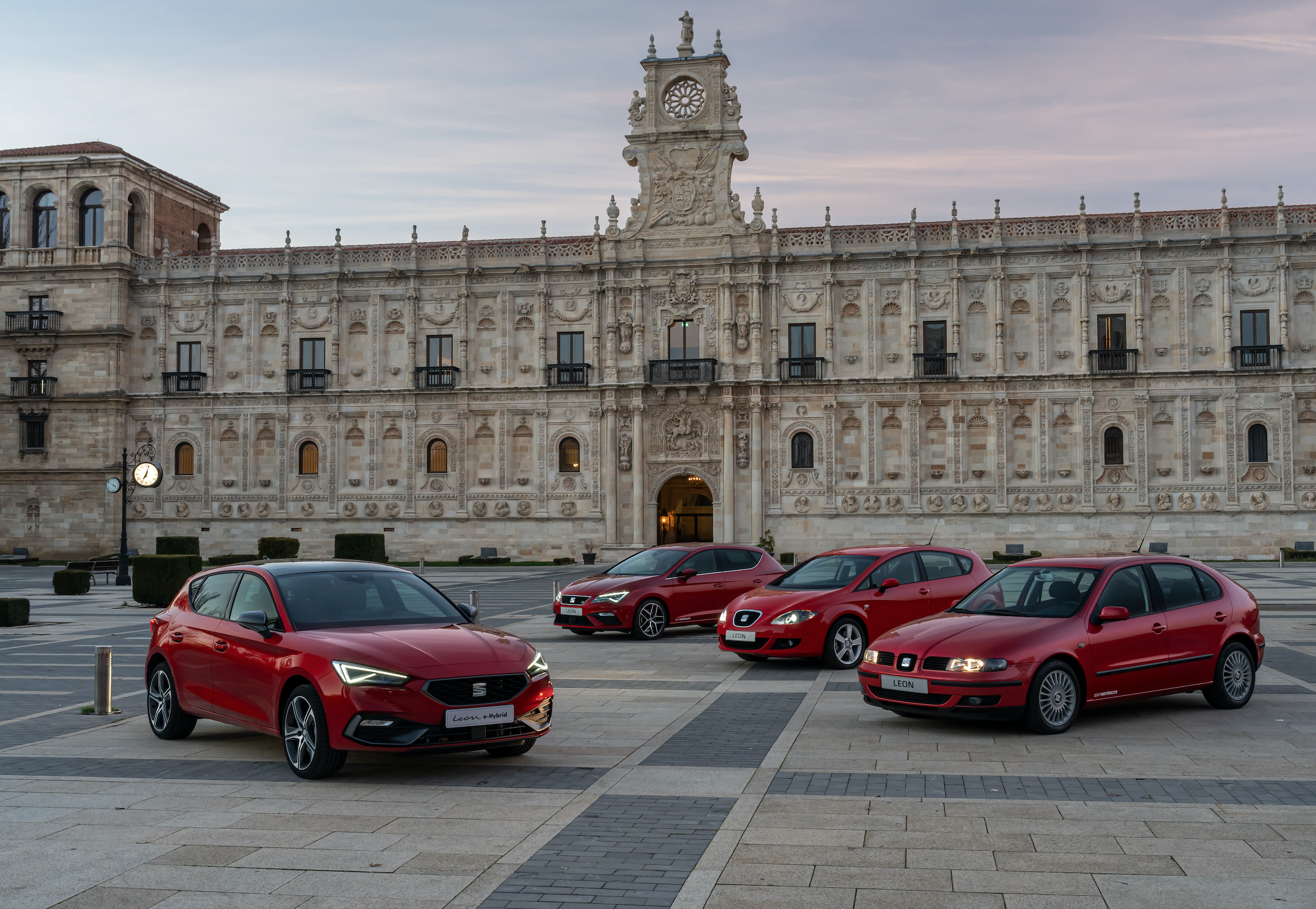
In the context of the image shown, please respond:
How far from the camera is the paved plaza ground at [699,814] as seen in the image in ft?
21.6

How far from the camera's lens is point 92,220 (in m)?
53.9

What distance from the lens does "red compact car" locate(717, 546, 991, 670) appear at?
15992mm

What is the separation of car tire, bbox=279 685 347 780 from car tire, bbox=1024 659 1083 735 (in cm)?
618

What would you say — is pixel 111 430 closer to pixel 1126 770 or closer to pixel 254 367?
pixel 254 367

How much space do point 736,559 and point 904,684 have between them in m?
10.5

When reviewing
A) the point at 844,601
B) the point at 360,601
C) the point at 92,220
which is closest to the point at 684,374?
the point at 92,220

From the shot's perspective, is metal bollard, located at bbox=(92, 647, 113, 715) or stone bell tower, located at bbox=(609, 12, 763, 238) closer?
metal bollard, located at bbox=(92, 647, 113, 715)

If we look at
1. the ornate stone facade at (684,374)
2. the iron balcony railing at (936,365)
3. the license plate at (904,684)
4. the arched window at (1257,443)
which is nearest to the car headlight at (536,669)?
the license plate at (904,684)

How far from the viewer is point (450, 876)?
6.84 metres

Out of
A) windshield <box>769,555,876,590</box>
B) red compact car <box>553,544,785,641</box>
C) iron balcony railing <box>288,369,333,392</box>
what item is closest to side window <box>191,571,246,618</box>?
windshield <box>769,555,876,590</box>

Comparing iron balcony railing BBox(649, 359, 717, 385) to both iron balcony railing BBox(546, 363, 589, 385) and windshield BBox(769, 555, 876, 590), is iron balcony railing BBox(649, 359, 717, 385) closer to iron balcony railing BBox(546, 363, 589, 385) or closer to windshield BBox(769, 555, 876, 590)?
iron balcony railing BBox(546, 363, 589, 385)

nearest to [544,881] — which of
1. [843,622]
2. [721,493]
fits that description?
[843,622]

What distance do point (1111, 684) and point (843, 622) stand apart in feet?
16.2

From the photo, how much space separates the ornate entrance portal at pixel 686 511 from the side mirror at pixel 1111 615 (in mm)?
39972
